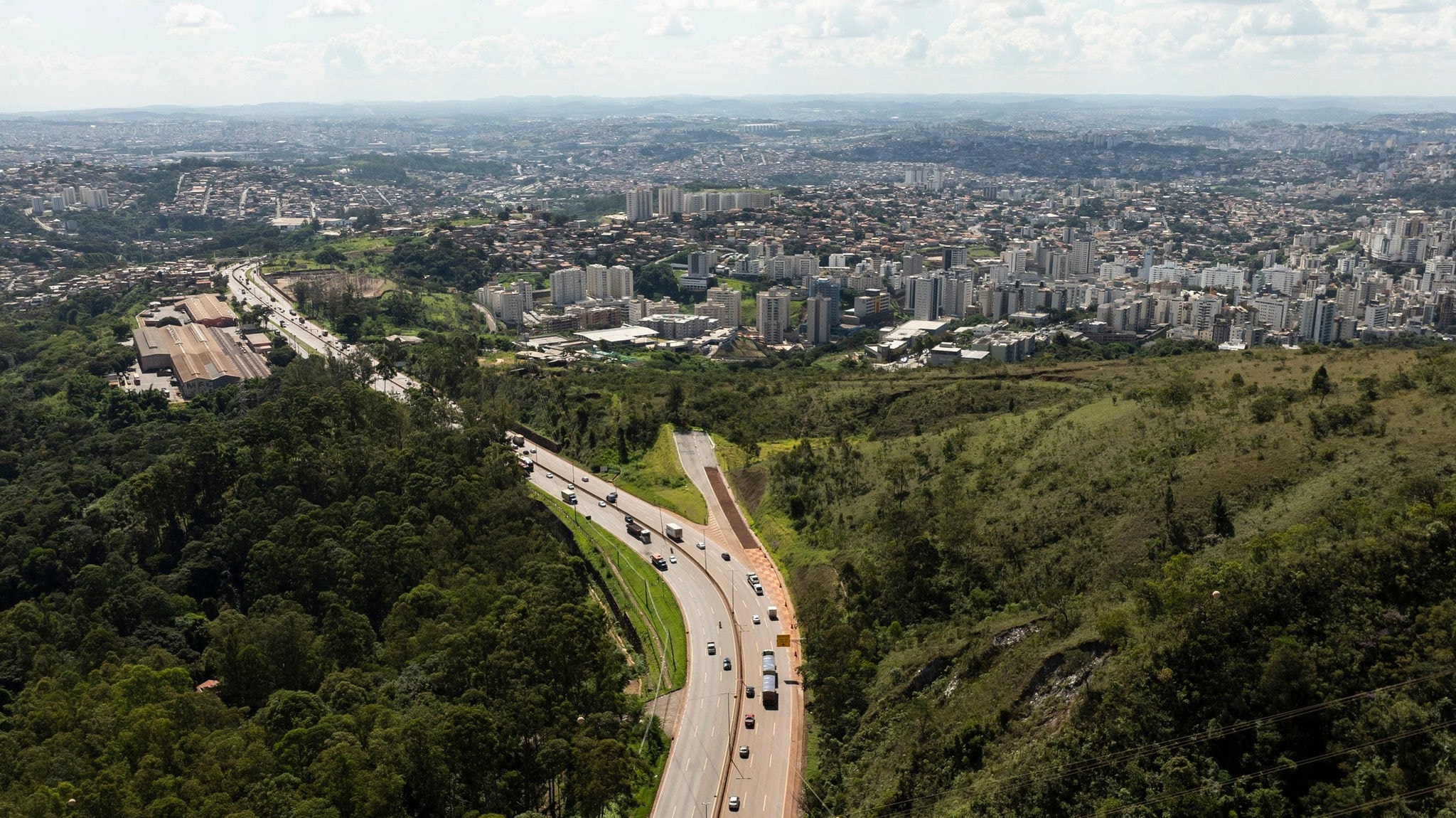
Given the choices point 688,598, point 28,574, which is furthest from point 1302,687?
point 28,574

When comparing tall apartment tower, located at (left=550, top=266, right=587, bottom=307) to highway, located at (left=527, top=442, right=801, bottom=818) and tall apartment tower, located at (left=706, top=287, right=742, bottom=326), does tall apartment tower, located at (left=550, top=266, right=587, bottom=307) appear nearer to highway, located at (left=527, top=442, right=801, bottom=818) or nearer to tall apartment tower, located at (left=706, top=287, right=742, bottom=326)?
tall apartment tower, located at (left=706, top=287, right=742, bottom=326)

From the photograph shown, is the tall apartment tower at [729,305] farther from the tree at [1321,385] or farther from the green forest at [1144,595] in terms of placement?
the tree at [1321,385]

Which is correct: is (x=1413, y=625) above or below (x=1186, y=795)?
above

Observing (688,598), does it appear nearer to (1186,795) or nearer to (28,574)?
(1186,795)

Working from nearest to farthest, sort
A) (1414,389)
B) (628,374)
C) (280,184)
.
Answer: (1414,389), (628,374), (280,184)

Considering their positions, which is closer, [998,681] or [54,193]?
[998,681]

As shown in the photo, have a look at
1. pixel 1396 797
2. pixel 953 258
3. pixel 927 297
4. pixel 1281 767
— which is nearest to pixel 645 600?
pixel 1281 767

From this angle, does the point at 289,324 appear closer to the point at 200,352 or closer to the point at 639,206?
the point at 200,352
